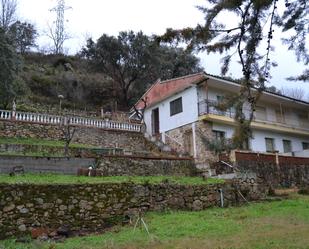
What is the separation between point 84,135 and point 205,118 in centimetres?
736

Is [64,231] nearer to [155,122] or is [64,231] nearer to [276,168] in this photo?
[276,168]

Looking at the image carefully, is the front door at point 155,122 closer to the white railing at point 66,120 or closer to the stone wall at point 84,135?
the white railing at point 66,120

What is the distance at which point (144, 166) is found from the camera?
19.0 metres

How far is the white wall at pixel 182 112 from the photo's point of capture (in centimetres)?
2569

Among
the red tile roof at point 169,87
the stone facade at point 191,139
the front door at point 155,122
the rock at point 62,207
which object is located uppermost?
the red tile roof at point 169,87

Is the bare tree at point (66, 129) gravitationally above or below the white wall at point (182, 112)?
below

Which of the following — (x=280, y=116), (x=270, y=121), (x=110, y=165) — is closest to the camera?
(x=110, y=165)

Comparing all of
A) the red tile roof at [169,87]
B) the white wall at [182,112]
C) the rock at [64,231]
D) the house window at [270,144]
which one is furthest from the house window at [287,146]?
the rock at [64,231]

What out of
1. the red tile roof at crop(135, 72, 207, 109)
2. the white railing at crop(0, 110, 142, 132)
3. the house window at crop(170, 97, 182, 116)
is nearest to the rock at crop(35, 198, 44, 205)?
the white railing at crop(0, 110, 142, 132)

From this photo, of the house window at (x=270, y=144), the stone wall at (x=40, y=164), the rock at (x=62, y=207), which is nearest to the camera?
the rock at (x=62, y=207)

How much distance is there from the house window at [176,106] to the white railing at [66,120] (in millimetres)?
2414

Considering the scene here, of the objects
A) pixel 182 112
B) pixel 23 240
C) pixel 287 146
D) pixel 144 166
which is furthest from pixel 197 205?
pixel 287 146

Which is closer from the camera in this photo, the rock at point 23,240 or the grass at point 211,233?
the grass at point 211,233

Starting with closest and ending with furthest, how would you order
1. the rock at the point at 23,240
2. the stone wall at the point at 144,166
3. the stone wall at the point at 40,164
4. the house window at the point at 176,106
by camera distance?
1. the rock at the point at 23,240
2. the stone wall at the point at 40,164
3. the stone wall at the point at 144,166
4. the house window at the point at 176,106
